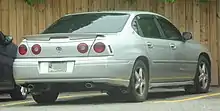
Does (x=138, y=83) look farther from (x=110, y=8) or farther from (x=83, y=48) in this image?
(x=110, y=8)

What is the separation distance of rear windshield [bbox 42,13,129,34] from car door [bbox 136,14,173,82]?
1.26 feet

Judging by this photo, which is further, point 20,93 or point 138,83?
point 20,93

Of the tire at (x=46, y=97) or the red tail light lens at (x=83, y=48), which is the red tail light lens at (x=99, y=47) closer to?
the red tail light lens at (x=83, y=48)

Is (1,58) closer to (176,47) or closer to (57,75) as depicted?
(57,75)

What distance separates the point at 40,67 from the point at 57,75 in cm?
31

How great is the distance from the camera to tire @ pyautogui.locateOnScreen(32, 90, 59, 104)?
9938mm

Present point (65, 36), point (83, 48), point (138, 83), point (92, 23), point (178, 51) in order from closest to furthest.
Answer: point (83, 48) < point (65, 36) < point (138, 83) < point (92, 23) < point (178, 51)

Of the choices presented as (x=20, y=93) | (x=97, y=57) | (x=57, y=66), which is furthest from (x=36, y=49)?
(x=20, y=93)

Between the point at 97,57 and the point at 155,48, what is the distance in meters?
1.44

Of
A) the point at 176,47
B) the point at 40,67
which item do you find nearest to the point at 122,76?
the point at 40,67

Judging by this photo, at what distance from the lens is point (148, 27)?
1028 centimetres

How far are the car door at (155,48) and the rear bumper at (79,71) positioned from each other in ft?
2.60

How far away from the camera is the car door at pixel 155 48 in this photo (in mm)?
9938

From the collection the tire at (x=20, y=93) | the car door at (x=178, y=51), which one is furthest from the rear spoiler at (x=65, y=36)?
the tire at (x=20, y=93)
